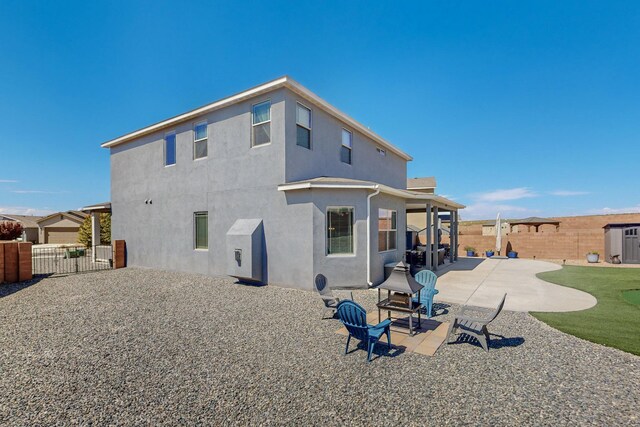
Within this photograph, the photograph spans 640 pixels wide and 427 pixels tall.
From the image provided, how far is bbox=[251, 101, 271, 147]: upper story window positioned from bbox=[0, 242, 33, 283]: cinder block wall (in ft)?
34.8

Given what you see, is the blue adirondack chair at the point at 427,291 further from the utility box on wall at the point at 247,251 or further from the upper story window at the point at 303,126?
the upper story window at the point at 303,126

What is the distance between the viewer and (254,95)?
34.6 feet

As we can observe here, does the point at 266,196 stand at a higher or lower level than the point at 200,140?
lower

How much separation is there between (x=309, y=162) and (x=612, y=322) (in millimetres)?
9908

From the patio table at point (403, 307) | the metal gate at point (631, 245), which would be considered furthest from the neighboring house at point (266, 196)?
the metal gate at point (631, 245)

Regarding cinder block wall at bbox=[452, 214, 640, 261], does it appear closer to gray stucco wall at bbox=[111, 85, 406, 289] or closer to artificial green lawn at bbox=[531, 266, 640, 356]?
artificial green lawn at bbox=[531, 266, 640, 356]

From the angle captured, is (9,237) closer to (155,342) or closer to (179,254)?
(179,254)

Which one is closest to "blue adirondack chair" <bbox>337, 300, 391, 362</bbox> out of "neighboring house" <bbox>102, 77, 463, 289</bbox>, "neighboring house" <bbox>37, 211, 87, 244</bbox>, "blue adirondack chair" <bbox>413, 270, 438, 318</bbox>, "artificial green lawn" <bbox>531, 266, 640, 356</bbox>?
"blue adirondack chair" <bbox>413, 270, 438, 318</bbox>

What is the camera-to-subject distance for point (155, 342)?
18.0 ft

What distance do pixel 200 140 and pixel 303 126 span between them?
5.11 meters

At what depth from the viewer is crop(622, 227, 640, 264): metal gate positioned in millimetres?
16562

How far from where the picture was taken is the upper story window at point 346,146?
13414 mm

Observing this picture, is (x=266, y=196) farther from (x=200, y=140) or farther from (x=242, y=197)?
(x=200, y=140)

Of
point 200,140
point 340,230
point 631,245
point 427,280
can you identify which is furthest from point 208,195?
point 631,245
